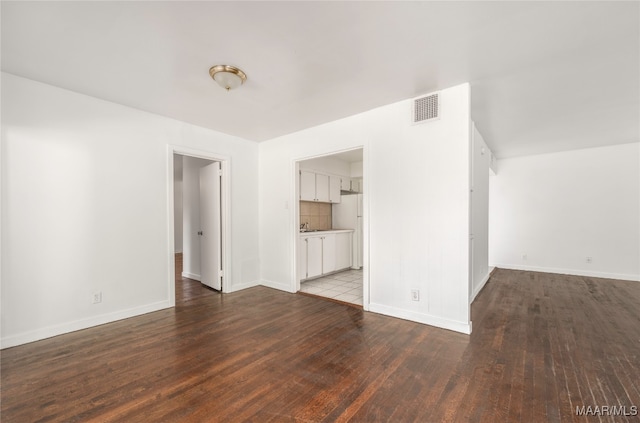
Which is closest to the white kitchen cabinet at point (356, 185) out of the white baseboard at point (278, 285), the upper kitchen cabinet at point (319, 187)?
the upper kitchen cabinet at point (319, 187)

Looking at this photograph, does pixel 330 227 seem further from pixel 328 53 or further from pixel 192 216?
pixel 328 53

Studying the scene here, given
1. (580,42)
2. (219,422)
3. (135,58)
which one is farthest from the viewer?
(135,58)

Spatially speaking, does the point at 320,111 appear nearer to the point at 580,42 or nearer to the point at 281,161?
the point at 281,161

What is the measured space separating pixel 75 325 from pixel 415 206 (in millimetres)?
3956

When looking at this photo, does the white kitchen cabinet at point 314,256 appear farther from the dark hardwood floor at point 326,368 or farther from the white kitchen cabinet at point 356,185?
the white kitchen cabinet at point 356,185

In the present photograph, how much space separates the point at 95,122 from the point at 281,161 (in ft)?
7.85

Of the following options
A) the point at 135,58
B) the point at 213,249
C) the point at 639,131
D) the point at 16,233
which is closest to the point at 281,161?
the point at 213,249

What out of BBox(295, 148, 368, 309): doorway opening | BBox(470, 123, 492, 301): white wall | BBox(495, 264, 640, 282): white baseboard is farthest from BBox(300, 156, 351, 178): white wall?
BBox(495, 264, 640, 282): white baseboard

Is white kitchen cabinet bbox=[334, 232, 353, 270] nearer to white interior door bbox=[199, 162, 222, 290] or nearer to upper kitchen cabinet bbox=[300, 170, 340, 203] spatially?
upper kitchen cabinet bbox=[300, 170, 340, 203]

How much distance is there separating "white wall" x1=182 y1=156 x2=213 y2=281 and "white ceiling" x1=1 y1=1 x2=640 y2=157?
5.69ft

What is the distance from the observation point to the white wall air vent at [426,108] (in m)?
2.80

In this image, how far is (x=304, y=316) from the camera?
3.13m

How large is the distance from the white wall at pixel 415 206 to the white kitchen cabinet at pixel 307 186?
1.21 m

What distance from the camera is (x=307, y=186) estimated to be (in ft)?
16.5
